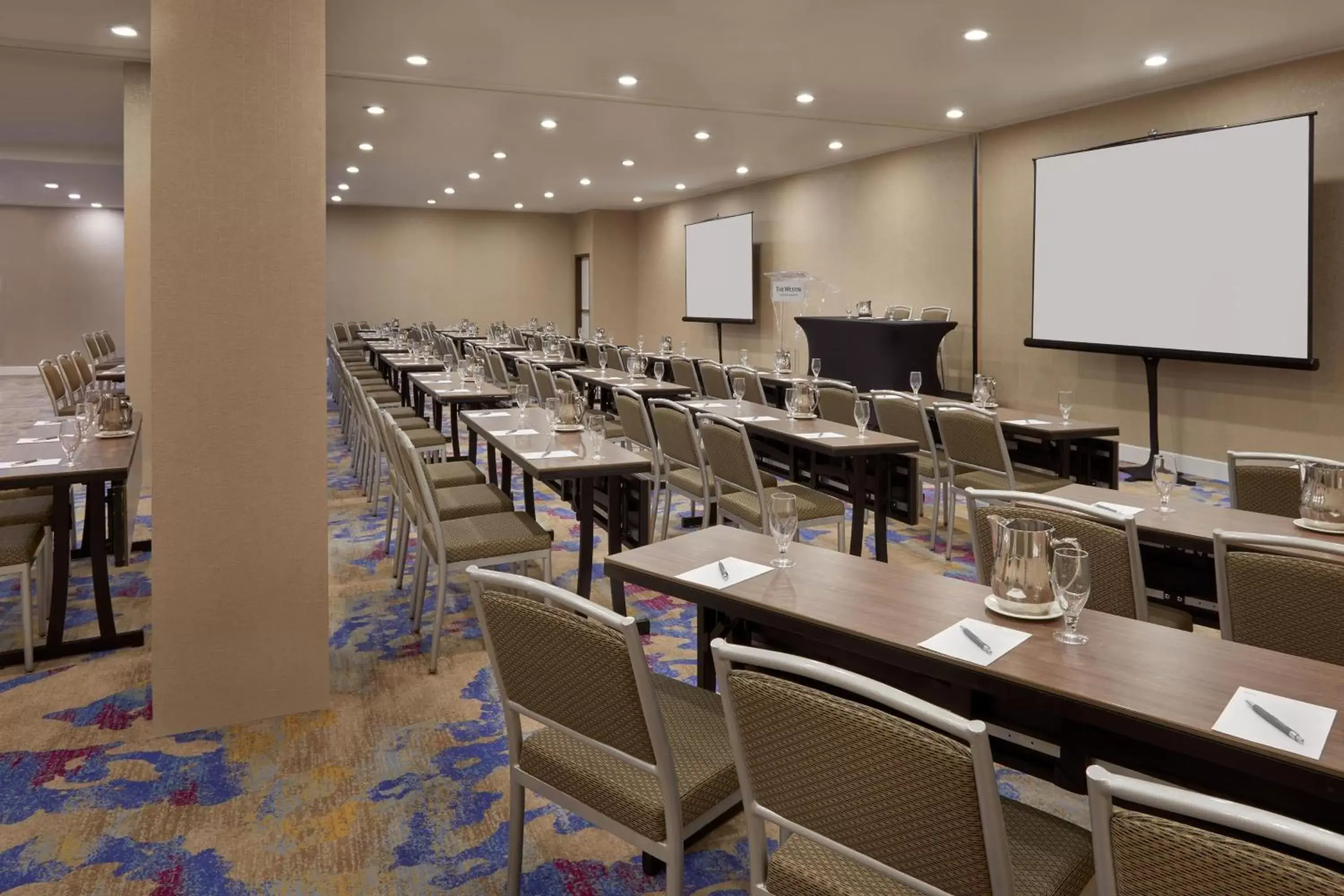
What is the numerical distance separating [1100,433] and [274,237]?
3.97 meters

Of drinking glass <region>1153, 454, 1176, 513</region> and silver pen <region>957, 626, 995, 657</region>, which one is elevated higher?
drinking glass <region>1153, 454, 1176, 513</region>

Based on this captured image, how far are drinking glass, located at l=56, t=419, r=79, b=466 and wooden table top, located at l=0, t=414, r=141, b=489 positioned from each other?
2 cm

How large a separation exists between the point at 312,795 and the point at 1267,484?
10.5 ft

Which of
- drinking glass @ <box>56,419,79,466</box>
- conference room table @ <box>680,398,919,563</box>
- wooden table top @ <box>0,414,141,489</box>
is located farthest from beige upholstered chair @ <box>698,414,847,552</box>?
drinking glass @ <box>56,419,79,466</box>

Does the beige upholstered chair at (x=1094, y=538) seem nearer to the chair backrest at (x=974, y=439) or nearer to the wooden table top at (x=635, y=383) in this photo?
the chair backrest at (x=974, y=439)

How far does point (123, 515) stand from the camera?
450cm

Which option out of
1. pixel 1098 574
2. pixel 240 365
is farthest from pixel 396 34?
pixel 1098 574

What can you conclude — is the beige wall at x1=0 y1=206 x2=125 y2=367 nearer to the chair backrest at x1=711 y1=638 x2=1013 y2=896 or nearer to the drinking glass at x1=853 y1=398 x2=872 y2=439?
the drinking glass at x1=853 y1=398 x2=872 y2=439

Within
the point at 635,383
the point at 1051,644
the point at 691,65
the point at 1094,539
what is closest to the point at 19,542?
the point at 1051,644

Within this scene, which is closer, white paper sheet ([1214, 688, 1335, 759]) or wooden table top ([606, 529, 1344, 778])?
white paper sheet ([1214, 688, 1335, 759])

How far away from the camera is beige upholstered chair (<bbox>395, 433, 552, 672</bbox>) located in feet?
11.7

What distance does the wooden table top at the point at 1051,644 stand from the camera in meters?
1.53

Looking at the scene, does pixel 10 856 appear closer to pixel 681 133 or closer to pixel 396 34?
pixel 396 34

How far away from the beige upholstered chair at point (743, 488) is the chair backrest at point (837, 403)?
1193mm
